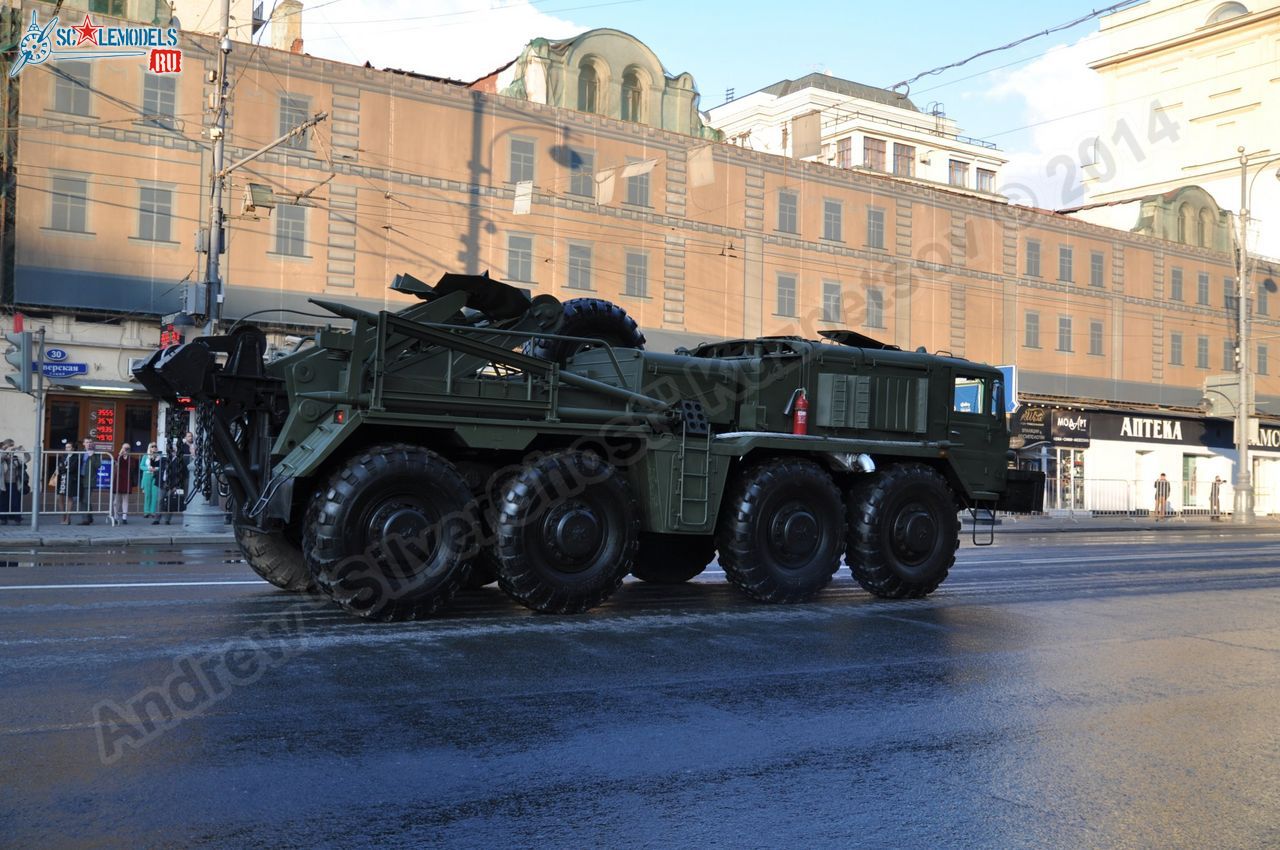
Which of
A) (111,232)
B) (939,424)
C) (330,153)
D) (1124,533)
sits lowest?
(1124,533)

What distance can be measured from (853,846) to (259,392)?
22.0 feet

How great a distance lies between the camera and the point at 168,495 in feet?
68.1

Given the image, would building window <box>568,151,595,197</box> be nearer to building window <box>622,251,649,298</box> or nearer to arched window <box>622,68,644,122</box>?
building window <box>622,251,649,298</box>

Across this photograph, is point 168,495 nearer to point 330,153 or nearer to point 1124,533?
point 330,153

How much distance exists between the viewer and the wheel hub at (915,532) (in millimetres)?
10922

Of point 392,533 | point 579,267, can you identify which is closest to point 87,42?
point 579,267

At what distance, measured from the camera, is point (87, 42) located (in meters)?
24.9

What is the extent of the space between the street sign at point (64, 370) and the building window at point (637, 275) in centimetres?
1511

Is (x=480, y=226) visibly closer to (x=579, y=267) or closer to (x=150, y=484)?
(x=579, y=267)

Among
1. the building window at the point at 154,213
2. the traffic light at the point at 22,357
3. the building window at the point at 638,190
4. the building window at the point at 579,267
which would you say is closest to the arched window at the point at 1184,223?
the building window at the point at 638,190

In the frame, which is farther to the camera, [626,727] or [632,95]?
[632,95]

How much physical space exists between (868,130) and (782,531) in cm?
6343

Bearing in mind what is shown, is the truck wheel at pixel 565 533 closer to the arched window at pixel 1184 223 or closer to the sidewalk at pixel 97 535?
the sidewalk at pixel 97 535

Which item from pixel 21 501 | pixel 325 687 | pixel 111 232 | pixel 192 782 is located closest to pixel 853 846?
pixel 192 782
